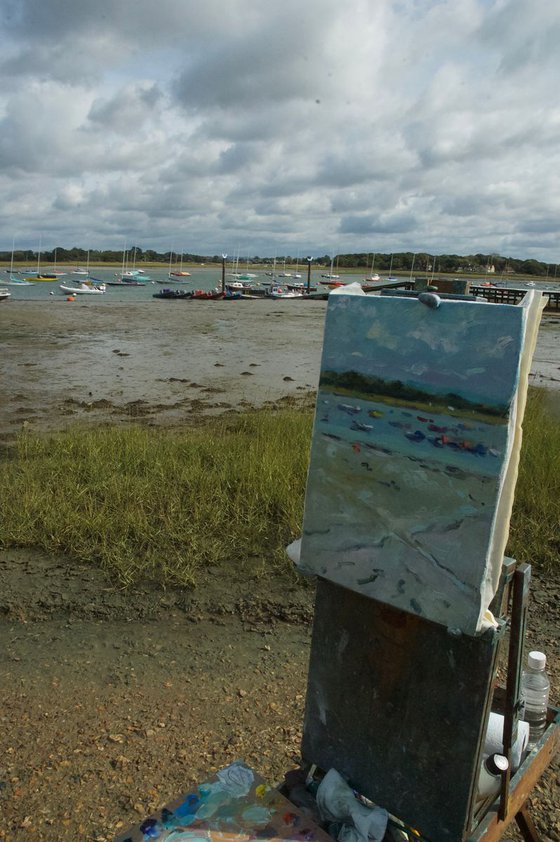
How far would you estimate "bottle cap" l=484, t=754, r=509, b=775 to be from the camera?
7.12ft

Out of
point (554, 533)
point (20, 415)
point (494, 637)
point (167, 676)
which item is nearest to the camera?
point (494, 637)

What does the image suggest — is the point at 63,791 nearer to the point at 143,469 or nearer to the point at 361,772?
the point at 361,772

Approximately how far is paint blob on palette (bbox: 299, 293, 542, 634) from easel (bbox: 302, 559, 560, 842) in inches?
5.5

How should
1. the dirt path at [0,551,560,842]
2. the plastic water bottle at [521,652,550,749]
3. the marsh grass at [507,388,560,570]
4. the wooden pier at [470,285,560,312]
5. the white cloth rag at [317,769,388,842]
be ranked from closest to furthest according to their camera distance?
the white cloth rag at [317,769,388,842] → the plastic water bottle at [521,652,550,749] → the wooden pier at [470,285,560,312] → the dirt path at [0,551,560,842] → the marsh grass at [507,388,560,570]

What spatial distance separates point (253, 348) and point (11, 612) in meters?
17.5

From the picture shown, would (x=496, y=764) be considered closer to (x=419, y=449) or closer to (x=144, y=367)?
(x=419, y=449)

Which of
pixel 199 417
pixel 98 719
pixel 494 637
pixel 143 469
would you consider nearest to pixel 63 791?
pixel 98 719

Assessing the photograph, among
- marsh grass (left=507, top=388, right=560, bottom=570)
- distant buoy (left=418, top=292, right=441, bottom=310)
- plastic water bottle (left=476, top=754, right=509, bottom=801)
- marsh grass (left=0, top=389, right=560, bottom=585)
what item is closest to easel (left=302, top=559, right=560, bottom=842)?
plastic water bottle (left=476, top=754, right=509, bottom=801)

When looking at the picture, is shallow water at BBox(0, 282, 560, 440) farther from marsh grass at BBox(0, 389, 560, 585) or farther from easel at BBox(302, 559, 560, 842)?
easel at BBox(302, 559, 560, 842)

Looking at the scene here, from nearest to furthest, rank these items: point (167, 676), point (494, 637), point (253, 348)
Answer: point (494, 637) → point (167, 676) → point (253, 348)

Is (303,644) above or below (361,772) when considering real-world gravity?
below

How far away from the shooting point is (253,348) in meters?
21.6

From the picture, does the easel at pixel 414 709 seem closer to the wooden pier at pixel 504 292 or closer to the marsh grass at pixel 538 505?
the wooden pier at pixel 504 292

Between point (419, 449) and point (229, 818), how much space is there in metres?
1.25
